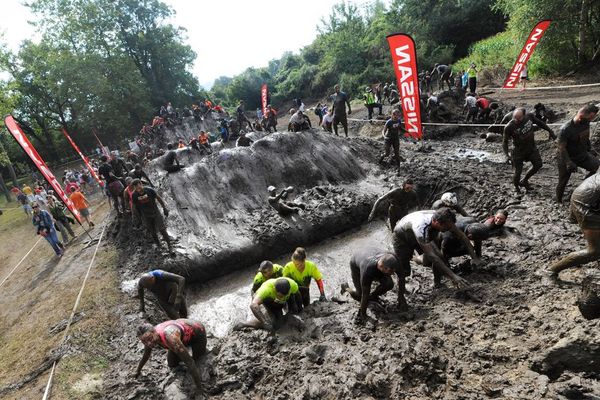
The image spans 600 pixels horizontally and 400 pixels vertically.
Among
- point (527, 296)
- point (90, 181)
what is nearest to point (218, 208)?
point (527, 296)

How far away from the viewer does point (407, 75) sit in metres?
8.77

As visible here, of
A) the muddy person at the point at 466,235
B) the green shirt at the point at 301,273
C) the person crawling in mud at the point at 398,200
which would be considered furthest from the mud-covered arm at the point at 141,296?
the muddy person at the point at 466,235

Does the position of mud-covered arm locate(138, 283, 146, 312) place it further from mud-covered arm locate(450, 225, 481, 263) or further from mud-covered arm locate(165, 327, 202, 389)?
mud-covered arm locate(450, 225, 481, 263)

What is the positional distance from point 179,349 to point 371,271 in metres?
2.72

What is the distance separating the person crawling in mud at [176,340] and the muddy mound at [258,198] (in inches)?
133

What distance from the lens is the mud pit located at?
356 centimetres

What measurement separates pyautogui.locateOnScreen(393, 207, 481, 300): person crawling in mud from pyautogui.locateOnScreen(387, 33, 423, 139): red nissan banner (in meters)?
4.95

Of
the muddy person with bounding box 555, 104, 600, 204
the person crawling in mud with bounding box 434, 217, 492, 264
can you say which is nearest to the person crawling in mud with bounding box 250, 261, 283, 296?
the person crawling in mud with bounding box 434, 217, 492, 264

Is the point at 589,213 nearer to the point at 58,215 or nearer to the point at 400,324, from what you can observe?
the point at 400,324

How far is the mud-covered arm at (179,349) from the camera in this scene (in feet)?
14.4

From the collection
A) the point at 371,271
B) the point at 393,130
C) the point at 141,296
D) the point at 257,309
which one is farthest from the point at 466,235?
the point at 141,296

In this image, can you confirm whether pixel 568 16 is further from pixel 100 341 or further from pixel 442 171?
pixel 100 341

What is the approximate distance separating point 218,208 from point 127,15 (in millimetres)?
35378

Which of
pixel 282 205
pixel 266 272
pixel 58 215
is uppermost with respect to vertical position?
pixel 58 215
